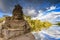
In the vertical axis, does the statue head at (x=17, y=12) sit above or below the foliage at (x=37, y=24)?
above

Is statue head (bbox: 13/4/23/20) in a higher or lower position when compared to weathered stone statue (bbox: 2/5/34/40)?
higher

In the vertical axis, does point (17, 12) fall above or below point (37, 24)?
above

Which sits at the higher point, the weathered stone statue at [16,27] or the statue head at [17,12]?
the statue head at [17,12]

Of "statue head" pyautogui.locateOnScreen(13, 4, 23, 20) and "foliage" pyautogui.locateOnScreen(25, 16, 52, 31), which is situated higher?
"statue head" pyautogui.locateOnScreen(13, 4, 23, 20)

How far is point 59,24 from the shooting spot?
1.63 meters

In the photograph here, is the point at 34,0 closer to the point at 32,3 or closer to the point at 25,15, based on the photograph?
the point at 32,3

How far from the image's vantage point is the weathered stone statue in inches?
62.9

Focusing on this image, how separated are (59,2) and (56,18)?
20 centimetres

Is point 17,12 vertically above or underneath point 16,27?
above

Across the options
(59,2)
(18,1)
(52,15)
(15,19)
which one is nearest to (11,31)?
(15,19)

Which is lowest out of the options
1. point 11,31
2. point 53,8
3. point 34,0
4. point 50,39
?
point 50,39

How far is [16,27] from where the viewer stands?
1612mm

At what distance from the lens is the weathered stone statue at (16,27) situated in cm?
160

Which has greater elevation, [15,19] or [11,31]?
[15,19]
